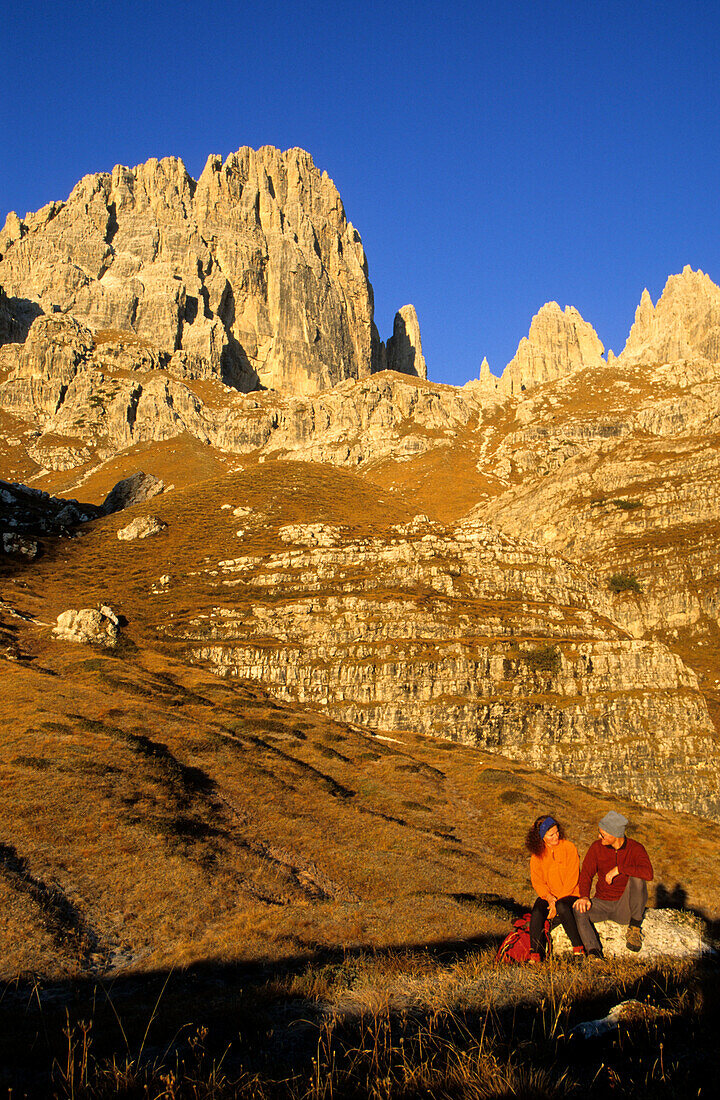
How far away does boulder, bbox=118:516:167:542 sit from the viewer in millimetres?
101562

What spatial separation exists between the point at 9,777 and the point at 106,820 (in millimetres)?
6161

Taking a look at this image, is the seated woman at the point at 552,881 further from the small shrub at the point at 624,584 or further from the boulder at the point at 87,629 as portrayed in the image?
the small shrub at the point at 624,584

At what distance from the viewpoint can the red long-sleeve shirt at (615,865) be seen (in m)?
12.9

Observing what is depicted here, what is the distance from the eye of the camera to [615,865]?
1312cm

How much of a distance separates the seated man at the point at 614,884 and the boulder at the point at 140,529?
98.4 m

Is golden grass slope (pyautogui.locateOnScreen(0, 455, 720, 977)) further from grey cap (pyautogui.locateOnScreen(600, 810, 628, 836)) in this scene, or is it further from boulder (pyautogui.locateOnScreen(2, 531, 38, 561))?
boulder (pyautogui.locateOnScreen(2, 531, 38, 561))

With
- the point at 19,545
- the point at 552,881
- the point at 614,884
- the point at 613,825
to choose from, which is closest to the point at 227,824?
the point at 552,881

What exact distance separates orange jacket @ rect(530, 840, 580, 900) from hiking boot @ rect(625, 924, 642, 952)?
1419mm

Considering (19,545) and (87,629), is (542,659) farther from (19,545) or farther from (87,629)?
(19,545)

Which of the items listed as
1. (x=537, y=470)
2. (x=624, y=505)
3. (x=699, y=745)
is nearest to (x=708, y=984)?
(x=699, y=745)

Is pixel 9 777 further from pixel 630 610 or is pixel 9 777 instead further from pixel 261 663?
pixel 630 610

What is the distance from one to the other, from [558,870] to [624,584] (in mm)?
97741

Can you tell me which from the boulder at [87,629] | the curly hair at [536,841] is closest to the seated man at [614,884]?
the curly hair at [536,841]

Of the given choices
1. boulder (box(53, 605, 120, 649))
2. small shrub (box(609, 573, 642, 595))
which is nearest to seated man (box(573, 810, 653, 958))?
boulder (box(53, 605, 120, 649))
